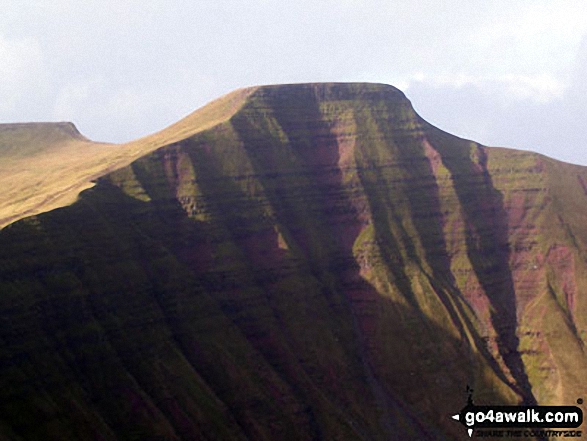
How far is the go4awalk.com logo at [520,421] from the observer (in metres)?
158

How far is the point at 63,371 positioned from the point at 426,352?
7842 centimetres

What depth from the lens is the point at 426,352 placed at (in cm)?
16938

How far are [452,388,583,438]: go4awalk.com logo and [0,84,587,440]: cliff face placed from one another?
255cm

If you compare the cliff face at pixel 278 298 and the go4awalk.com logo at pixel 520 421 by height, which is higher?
the cliff face at pixel 278 298

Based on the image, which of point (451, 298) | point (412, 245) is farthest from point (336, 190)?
point (451, 298)

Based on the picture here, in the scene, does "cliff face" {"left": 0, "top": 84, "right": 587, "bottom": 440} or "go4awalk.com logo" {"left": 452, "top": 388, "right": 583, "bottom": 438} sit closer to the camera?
"cliff face" {"left": 0, "top": 84, "right": 587, "bottom": 440}

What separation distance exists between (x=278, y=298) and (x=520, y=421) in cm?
5434

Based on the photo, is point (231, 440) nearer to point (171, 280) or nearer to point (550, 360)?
point (171, 280)

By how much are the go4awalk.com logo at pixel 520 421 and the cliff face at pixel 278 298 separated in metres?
2.55

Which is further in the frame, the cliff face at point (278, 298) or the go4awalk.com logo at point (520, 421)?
the go4awalk.com logo at point (520, 421)

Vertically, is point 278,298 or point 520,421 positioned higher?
point 278,298

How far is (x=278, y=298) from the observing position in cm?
16788

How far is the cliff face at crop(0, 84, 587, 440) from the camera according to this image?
422 ft

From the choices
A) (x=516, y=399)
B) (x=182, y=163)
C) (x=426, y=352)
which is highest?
(x=182, y=163)
